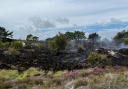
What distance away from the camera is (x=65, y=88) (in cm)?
1858

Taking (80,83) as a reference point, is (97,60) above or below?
below

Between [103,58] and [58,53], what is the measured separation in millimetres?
12029

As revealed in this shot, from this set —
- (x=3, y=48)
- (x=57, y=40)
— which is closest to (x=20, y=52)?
(x=3, y=48)

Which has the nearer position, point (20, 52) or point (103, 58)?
point (103, 58)

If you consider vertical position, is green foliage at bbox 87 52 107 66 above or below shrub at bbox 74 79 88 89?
below

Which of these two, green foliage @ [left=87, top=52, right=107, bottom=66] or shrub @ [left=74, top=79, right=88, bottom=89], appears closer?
shrub @ [left=74, top=79, right=88, bottom=89]

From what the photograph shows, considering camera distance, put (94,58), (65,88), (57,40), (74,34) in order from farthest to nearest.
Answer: (74,34) → (57,40) → (94,58) → (65,88)

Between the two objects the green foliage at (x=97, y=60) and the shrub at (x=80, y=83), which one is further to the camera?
the green foliage at (x=97, y=60)

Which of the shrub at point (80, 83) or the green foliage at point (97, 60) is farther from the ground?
the shrub at point (80, 83)

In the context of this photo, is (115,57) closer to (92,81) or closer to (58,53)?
→ (58,53)

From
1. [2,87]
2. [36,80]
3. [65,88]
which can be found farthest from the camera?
[36,80]

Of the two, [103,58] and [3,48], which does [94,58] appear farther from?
[3,48]

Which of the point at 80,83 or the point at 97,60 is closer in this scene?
the point at 80,83

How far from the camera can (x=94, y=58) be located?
154 feet
